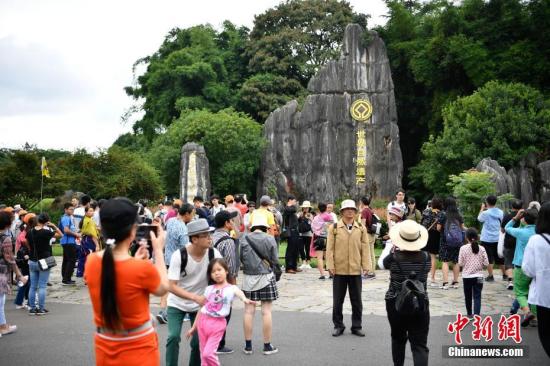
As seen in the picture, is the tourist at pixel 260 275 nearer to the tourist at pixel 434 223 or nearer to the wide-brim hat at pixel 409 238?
the wide-brim hat at pixel 409 238

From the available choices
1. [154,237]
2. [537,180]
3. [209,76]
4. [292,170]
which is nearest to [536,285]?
[154,237]

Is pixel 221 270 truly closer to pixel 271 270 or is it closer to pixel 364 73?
pixel 271 270

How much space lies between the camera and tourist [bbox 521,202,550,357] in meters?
5.68

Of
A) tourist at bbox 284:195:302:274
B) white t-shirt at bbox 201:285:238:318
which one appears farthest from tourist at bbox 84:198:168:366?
tourist at bbox 284:195:302:274

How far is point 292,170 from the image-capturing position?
38.4 metres

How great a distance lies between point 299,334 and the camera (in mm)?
8367

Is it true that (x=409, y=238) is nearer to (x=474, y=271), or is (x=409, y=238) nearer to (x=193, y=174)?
(x=474, y=271)

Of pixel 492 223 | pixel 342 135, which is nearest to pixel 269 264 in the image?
pixel 492 223

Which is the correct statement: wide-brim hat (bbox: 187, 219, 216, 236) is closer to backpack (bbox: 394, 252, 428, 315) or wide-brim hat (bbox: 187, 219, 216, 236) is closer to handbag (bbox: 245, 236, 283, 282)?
handbag (bbox: 245, 236, 283, 282)

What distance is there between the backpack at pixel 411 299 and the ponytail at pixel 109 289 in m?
2.93

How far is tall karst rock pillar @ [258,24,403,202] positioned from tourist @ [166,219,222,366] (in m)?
31.3

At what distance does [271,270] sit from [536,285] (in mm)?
3139

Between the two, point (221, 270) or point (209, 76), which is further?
point (209, 76)

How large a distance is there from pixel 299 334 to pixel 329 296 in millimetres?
3219
